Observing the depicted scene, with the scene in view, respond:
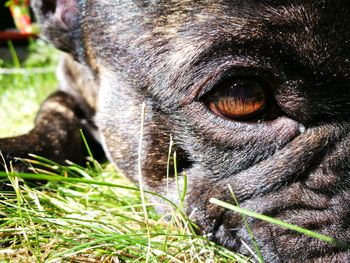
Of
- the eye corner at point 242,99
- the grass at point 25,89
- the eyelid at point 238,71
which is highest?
the eyelid at point 238,71

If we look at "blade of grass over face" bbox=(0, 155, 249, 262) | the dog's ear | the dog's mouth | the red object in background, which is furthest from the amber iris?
the red object in background

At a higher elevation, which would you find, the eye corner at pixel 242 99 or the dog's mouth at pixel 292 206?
the eye corner at pixel 242 99

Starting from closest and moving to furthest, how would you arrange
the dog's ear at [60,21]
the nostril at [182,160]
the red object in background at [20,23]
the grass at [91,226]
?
the grass at [91,226]
the nostril at [182,160]
the dog's ear at [60,21]
the red object in background at [20,23]

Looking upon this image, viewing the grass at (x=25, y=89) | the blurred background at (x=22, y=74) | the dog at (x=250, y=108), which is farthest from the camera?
the blurred background at (x=22, y=74)

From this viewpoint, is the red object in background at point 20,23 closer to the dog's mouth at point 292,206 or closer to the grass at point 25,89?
the grass at point 25,89

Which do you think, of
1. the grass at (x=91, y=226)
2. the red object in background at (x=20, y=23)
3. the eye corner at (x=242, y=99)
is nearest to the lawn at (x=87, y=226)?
the grass at (x=91, y=226)

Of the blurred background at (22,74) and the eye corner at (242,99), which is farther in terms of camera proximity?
the blurred background at (22,74)

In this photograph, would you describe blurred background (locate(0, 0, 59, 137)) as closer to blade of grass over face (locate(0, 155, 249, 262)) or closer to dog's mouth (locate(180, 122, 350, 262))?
blade of grass over face (locate(0, 155, 249, 262))
